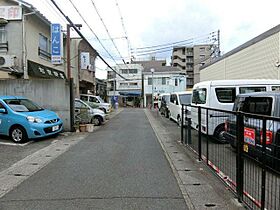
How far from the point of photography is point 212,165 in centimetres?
650

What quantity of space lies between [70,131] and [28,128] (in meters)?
3.19

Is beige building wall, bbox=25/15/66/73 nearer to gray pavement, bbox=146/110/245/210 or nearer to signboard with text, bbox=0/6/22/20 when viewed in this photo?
signboard with text, bbox=0/6/22/20

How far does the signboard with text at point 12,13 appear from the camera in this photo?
52.4 ft

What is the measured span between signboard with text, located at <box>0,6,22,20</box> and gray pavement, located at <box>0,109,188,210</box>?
421 inches

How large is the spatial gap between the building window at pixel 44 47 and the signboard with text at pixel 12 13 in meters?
2.67

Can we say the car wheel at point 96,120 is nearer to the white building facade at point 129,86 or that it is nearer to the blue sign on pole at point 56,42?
the blue sign on pole at point 56,42

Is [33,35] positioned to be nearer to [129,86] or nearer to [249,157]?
[249,157]

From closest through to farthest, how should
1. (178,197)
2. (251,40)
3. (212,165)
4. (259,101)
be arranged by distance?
(178,197), (212,165), (259,101), (251,40)

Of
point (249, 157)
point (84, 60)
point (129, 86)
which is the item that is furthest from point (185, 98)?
point (129, 86)

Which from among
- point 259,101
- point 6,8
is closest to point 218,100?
point 259,101

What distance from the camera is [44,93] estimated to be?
13.3 meters

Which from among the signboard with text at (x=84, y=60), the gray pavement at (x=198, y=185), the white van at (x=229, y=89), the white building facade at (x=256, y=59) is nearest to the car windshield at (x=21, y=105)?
the gray pavement at (x=198, y=185)

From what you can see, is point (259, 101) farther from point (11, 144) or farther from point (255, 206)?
point (11, 144)

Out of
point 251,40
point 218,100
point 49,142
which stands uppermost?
point 251,40
